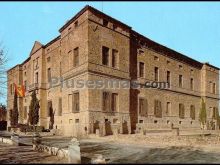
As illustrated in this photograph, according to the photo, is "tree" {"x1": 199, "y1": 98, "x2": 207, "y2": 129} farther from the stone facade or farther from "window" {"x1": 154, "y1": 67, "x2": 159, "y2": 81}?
"window" {"x1": 154, "y1": 67, "x2": 159, "y2": 81}

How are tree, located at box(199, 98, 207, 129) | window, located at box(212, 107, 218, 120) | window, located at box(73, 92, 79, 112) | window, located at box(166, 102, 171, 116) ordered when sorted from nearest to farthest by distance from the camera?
window, located at box(73, 92, 79, 112) < window, located at box(166, 102, 171, 116) < tree, located at box(199, 98, 207, 129) < window, located at box(212, 107, 218, 120)

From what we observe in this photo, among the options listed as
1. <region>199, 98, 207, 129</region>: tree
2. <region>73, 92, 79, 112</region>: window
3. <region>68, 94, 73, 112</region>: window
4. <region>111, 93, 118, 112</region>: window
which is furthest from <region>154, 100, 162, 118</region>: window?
<region>73, 92, 79, 112</region>: window

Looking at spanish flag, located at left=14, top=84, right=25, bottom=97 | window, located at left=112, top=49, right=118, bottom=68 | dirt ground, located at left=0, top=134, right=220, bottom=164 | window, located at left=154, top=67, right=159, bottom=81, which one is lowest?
dirt ground, located at left=0, top=134, right=220, bottom=164

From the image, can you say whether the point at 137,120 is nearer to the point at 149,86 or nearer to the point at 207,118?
the point at 149,86

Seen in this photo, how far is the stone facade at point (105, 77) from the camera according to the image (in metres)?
27.6

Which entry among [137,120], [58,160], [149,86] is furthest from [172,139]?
[149,86]

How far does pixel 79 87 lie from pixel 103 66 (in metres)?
2.83

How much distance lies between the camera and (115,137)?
23.7 metres

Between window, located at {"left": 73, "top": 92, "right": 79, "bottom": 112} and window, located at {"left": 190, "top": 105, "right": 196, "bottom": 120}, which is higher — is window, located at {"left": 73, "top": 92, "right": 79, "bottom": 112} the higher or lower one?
the higher one

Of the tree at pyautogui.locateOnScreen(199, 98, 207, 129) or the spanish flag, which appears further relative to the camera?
the spanish flag

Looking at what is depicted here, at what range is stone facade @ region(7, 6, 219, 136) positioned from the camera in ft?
90.4

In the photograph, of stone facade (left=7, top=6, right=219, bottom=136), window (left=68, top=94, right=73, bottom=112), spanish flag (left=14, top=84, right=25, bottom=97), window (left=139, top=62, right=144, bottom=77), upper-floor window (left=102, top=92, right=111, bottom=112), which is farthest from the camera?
spanish flag (left=14, top=84, right=25, bottom=97)

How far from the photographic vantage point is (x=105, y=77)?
2858 centimetres

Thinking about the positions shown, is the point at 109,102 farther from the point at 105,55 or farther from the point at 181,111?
the point at 181,111
